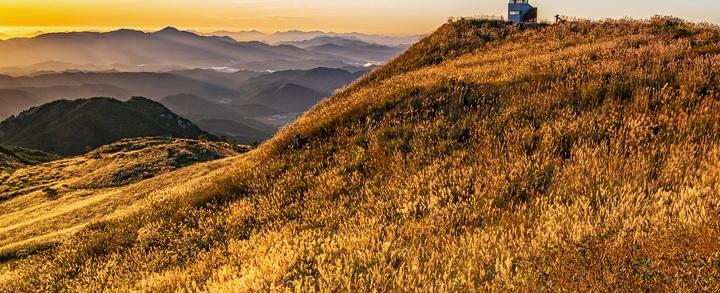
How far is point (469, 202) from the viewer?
23.3ft

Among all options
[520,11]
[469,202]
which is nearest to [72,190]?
[469,202]

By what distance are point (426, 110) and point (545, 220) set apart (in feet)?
25.8

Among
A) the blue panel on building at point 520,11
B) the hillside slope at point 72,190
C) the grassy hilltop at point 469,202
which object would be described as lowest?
the hillside slope at point 72,190

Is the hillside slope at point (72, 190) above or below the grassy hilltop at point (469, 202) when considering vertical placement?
below

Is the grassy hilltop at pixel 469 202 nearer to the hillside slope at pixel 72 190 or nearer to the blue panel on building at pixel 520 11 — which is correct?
the hillside slope at pixel 72 190

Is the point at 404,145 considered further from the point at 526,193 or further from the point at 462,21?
the point at 462,21

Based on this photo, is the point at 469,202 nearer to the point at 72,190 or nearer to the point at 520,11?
the point at 72,190

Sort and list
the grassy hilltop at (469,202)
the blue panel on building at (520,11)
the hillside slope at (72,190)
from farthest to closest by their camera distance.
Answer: the blue panel on building at (520,11), the hillside slope at (72,190), the grassy hilltop at (469,202)

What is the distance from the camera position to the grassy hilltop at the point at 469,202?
15.3ft

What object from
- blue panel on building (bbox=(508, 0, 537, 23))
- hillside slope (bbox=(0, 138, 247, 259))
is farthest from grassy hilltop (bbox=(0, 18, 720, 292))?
blue panel on building (bbox=(508, 0, 537, 23))

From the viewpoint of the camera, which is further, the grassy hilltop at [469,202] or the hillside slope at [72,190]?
the hillside slope at [72,190]

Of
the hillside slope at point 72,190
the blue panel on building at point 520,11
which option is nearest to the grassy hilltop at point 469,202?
the hillside slope at point 72,190

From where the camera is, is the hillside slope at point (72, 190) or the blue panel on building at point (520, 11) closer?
the hillside slope at point (72, 190)

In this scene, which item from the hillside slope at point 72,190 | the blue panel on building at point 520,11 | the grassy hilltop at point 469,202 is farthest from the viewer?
the blue panel on building at point 520,11
